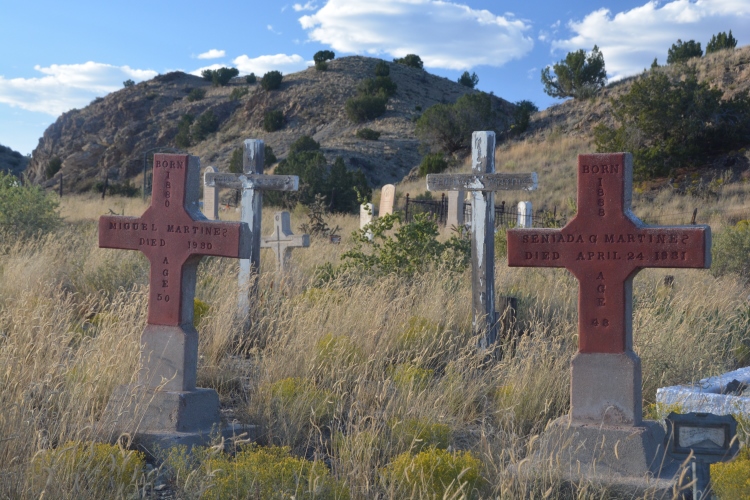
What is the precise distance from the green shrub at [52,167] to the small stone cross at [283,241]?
169 feet

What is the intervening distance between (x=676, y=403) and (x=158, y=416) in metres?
3.15

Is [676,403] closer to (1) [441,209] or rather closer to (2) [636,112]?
(1) [441,209]

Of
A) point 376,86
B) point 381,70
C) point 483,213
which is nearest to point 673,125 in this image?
point 483,213

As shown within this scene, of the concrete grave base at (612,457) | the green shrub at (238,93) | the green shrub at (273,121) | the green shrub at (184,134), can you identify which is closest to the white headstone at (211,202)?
the concrete grave base at (612,457)

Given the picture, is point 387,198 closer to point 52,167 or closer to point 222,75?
point 52,167

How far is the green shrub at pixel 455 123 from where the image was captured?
3719 centimetres

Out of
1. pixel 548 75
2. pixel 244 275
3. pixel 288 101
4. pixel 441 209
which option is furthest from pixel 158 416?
pixel 288 101

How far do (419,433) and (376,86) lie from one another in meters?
49.9

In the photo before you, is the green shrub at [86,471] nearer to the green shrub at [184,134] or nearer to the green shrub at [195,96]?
the green shrub at [184,134]

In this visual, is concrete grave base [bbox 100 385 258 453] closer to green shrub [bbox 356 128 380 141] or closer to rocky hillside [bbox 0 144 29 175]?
green shrub [bbox 356 128 380 141]

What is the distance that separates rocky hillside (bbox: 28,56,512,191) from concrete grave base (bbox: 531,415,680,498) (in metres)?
34.2

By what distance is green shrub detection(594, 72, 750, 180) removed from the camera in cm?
2656

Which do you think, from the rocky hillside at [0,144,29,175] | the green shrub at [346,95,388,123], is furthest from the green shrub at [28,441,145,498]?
the rocky hillside at [0,144,29,175]

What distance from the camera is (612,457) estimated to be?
3.74 metres
